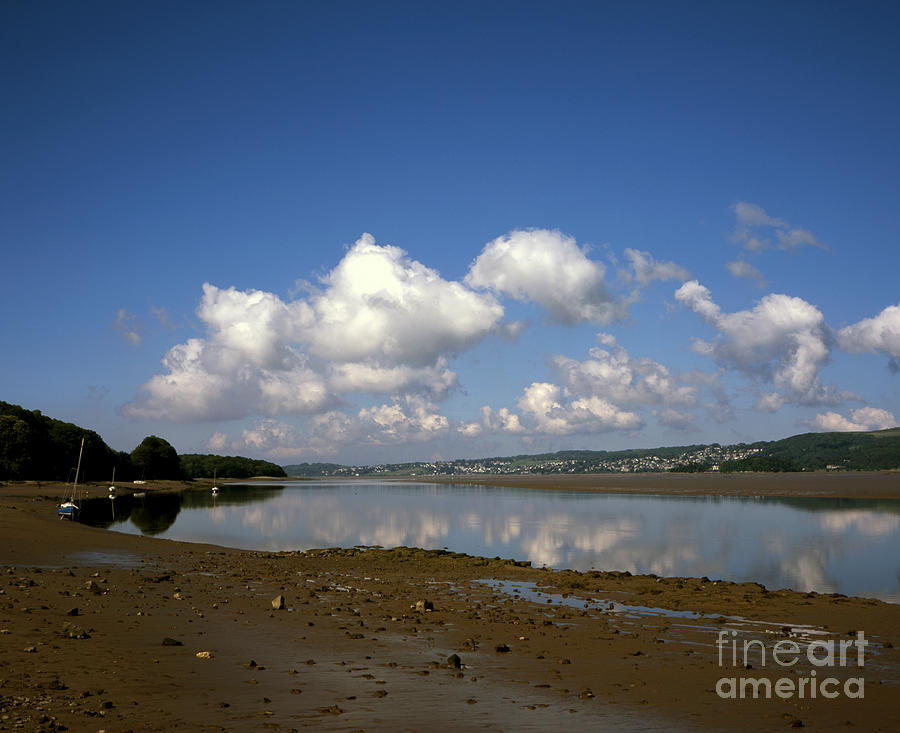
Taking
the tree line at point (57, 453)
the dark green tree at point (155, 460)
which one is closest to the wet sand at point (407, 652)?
the tree line at point (57, 453)

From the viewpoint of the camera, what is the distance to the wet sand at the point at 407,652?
9.48m

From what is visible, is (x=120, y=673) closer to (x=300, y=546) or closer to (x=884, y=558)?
(x=300, y=546)

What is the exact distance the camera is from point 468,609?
18844 mm

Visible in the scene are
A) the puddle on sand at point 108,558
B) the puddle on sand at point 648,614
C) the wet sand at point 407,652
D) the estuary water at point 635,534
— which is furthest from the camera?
the estuary water at point 635,534

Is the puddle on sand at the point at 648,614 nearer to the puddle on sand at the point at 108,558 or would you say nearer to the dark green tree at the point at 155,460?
the puddle on sand at the point at 108,558

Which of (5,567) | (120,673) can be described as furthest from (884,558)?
(5,567)

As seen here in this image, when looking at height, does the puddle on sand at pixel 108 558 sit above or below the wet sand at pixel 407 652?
below

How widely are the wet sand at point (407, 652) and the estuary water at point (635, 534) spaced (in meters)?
6.38

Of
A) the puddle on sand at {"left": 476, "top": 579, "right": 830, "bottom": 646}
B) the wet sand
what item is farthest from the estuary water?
the puddle on sand at {"left": 476, "top": 579, "right": 830, "bottom": 646}

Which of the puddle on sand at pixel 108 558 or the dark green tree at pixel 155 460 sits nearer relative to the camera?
the puddle on sand at pixel 108 558

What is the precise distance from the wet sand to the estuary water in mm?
6377

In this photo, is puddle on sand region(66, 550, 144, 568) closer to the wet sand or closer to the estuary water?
the wet sand

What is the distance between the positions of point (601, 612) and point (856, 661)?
6.41 m

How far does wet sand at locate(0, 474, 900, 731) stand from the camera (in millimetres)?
9484
